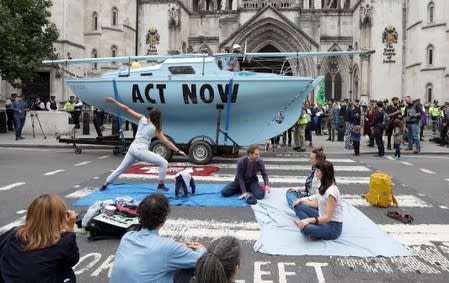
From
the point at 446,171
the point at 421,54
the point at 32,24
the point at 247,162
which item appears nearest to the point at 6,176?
the point at 247,162

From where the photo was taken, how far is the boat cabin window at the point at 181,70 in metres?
14.4

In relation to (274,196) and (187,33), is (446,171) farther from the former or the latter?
(187,33)

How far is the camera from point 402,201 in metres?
8.73

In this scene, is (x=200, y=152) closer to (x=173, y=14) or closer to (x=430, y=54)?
(x=430, y=54)

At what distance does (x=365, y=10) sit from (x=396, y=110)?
73.2ft

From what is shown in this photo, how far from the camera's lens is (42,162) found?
13.6m

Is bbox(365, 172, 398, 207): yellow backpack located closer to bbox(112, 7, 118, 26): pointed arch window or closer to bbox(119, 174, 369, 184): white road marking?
bbox(119, 174, 369, 184): white road marking

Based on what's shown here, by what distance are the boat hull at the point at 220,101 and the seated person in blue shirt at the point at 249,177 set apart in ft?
17.7

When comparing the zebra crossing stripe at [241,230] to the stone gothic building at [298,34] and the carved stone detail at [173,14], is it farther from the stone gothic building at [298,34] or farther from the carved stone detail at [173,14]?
the carved stone detail at [173,14]

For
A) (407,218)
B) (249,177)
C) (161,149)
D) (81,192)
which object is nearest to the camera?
(407,218)

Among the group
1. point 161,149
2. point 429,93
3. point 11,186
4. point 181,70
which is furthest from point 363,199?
point 429,93

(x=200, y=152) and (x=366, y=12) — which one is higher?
(x=366, y=12)

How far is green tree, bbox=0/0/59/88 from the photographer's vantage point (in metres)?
22.5

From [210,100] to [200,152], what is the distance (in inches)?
60.8
